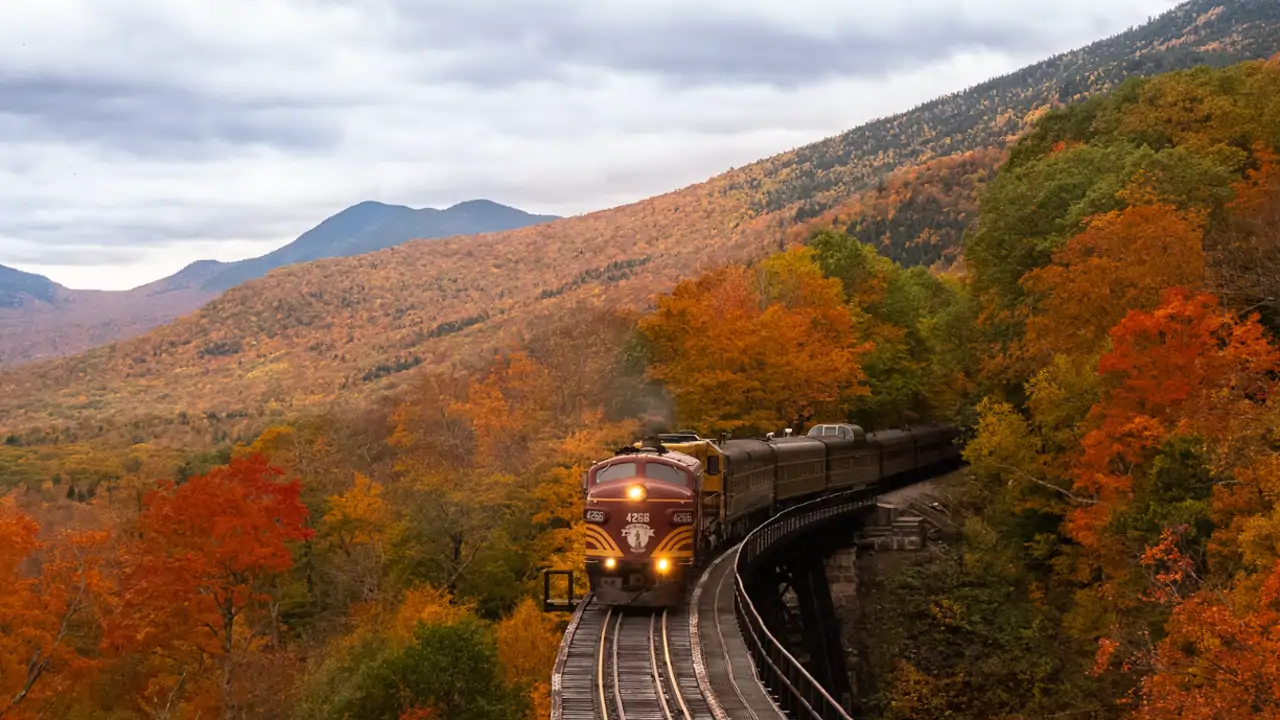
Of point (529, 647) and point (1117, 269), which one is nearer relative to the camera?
point (1117, 269)

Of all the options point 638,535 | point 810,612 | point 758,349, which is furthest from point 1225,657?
point 758,349

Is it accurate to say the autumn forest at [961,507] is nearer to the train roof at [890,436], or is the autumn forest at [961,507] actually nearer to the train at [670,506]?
the train roof at [890,436]

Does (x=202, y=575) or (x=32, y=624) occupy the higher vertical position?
(x=202, y=575)

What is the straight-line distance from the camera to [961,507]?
56281 mm

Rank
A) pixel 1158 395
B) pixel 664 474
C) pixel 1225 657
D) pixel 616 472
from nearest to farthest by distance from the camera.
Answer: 1. pixel 1225 657
2. pixel 664 474
3. pixel 616 472
4. pixel 1158 395

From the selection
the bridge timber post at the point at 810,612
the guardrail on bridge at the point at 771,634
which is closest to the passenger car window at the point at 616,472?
the guardrail on bridge at the point at 771,634

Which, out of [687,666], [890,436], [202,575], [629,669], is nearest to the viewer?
[629,669]

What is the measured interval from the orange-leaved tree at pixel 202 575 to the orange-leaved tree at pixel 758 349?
67.9ft

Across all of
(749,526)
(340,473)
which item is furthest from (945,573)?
(340,473)

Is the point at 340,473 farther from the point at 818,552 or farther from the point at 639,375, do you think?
the point at 818,552

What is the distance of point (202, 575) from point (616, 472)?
2354cm

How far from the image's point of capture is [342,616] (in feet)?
170

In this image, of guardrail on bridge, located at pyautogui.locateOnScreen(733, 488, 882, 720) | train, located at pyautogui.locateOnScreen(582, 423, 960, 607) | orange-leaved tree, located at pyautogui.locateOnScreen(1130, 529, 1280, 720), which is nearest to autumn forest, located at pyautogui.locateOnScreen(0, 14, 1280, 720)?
orange-leaved tree, located at pyautogui.locateOnScreen(1130, 529, 1280, 720)

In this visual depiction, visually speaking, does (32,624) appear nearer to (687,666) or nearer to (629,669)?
(629,669)
